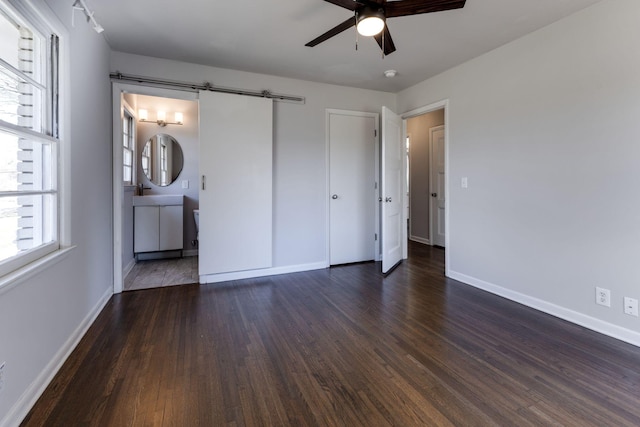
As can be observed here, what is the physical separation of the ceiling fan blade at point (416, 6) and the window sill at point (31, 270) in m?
2.37

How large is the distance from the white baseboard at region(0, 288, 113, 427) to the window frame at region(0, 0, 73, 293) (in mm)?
568

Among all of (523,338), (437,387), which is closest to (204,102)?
(437,387)

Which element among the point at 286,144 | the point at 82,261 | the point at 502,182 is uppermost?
the point at 286,144

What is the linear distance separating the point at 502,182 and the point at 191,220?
14.5 ft

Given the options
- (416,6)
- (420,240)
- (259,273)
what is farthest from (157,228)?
(420,240)

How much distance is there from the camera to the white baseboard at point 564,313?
7.14ft

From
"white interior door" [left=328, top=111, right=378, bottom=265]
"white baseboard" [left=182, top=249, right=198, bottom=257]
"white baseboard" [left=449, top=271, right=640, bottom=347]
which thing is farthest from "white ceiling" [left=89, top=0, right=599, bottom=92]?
"white baseboard" [left=182, top=249, right=198, bottom=257]

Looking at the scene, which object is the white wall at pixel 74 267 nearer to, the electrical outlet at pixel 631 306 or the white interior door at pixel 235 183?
the white interior door at pixel 235 183

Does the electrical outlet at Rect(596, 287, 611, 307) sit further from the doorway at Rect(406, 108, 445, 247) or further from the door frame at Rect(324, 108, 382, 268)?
the doorway at Rect(406, 108, 445, 247)

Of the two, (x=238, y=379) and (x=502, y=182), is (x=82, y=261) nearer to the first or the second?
(x=238, y=379)

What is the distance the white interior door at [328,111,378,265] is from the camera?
418 cm

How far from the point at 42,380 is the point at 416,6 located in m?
2.96

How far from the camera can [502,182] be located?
9.94 ft

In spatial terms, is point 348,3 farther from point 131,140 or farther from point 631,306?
point 131,140
